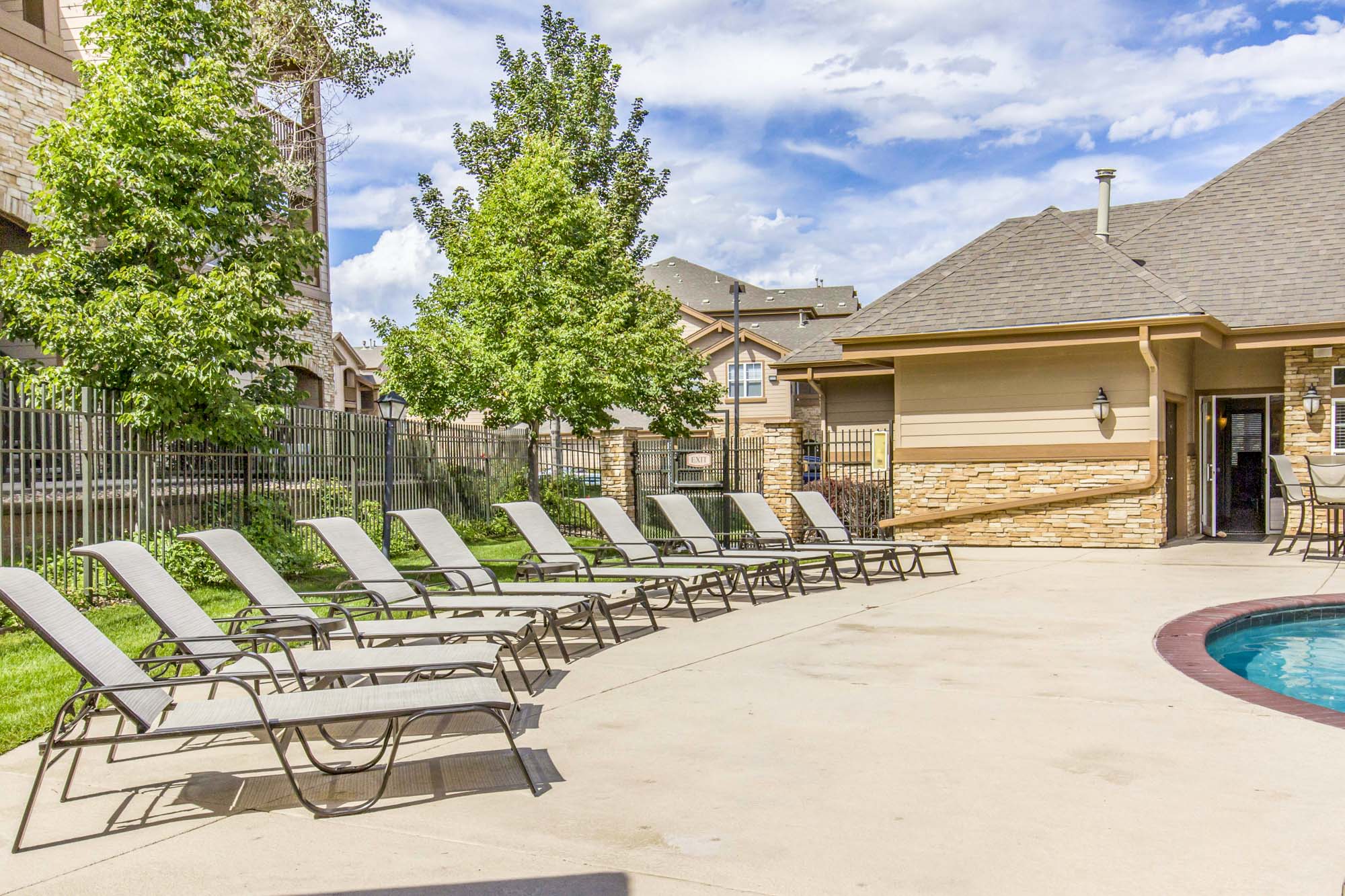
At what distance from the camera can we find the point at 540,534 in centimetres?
957

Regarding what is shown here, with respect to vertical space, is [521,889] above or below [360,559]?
below

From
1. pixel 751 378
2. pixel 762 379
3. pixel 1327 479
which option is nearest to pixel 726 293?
pixel 751 378

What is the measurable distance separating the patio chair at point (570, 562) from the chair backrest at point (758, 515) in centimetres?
213

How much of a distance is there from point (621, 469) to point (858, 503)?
397cm

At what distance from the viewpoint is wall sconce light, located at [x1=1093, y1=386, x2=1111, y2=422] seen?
51.1 ft

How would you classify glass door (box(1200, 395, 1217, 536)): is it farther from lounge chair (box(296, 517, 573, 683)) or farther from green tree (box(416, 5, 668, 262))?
green tree (box(416, 5, 668, 262))

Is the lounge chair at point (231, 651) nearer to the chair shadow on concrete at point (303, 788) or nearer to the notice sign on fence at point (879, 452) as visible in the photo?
the chair shadow on concrete at point (303, 788)

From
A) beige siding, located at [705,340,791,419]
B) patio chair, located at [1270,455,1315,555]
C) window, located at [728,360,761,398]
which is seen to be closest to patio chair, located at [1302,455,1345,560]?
patio chair, located at [1270,455,1315,555]

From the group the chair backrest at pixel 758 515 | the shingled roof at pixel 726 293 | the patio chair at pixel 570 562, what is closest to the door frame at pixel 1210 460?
the chair backrest at pixel 758 515

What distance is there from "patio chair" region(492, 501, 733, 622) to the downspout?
7738 mm

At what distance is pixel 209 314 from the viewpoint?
10633 mm

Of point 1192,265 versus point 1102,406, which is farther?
point 1192,265

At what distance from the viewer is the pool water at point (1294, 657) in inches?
291

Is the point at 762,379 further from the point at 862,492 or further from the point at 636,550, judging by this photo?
the point at 636,550
